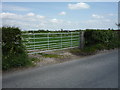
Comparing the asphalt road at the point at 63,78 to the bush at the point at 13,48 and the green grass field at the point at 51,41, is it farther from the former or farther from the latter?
the green grass field at the point at 51,41

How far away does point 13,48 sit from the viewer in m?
5.66

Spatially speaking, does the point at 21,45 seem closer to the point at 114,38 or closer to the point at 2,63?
the point at 2,63

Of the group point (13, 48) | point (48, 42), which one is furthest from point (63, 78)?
point (48, 42)

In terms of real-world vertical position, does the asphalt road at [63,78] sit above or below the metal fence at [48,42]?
below

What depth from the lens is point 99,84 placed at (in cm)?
420

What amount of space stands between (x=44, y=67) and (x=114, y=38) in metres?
8.81

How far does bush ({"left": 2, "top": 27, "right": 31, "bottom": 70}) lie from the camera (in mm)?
5328

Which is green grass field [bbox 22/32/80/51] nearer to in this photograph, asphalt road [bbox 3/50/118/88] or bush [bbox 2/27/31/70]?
bush [bbox 2/27/31/70]

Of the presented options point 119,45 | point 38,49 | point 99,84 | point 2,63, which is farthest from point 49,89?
point 119,45

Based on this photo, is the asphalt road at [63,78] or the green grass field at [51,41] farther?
the green grass field at [51,41]

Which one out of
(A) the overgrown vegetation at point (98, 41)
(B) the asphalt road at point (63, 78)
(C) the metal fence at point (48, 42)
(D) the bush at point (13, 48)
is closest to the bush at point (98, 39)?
(A) the overgrown vegetation at point (98, 41)

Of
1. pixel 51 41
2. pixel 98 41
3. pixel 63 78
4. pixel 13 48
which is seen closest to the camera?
pixel 63 78

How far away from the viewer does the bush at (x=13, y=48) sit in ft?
17.5

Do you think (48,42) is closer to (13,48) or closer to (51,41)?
(51,41)
